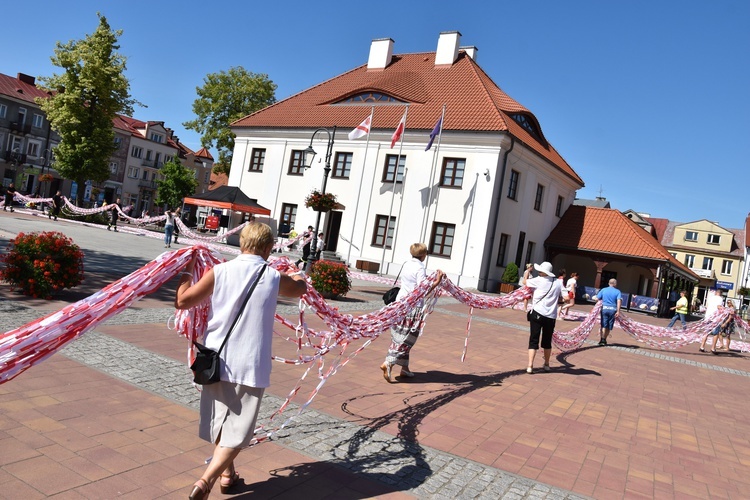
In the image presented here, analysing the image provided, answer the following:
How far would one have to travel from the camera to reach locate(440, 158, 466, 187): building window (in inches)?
1133

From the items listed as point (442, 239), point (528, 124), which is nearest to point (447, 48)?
point (528, 124)

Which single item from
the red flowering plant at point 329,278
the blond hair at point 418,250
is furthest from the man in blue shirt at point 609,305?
the blond hair at point 418,250

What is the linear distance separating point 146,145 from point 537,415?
71653 millimetres

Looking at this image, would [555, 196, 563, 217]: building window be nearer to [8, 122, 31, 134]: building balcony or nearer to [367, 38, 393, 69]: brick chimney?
[367, 38, 393, 69]: brick chimney

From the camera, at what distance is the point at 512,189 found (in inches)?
1163

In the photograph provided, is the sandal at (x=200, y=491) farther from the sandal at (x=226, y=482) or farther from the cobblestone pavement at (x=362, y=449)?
the cobblestone pavement at (x=362, y=449)

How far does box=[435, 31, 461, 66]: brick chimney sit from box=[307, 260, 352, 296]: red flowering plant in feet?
75.9

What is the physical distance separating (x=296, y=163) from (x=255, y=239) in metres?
31.4

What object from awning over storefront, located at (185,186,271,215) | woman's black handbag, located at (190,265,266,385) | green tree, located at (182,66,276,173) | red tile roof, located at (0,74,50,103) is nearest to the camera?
woman's black handbag, located at (190,265,266,385)

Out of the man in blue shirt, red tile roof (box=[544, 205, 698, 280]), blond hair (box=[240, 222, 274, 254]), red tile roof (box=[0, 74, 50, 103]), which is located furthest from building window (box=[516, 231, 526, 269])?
red tile roof (box=[0, 74, 50, 103])

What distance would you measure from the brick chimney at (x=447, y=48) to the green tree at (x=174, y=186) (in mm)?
38672

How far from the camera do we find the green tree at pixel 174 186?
6191 cm

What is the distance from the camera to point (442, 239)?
94.9 feet

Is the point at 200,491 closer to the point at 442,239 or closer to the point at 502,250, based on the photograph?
the point at 442,239
